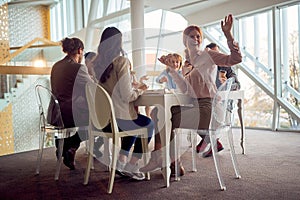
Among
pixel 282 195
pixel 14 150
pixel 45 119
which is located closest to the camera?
pixel 282 195

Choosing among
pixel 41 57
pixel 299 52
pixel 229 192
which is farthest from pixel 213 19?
pixel 229 192

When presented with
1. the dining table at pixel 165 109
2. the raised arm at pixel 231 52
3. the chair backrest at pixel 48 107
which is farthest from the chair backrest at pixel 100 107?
the raised arm at pixel 231 52

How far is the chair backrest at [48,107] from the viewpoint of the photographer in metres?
3.04

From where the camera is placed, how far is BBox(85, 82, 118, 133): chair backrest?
8.02ft

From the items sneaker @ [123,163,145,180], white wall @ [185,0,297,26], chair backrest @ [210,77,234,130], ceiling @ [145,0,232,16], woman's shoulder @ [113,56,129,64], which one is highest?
ceiling @ [145,0,232,16]

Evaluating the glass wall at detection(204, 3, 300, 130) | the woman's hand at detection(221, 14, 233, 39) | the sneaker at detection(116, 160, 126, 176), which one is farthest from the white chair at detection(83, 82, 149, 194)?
the glass wall at detection(204, 3, 300, 130)

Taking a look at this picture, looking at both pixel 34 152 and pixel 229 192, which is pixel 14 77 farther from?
pixel 229 192

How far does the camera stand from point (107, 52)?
2.67 meters

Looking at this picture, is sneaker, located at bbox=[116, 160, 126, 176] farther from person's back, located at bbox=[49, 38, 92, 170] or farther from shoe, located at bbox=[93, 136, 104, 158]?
shoe, located at bbox=[93, 136, 104, 158]

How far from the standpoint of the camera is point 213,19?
6.88 m

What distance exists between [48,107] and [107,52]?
0.94m

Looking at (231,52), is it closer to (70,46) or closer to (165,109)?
(165,109)

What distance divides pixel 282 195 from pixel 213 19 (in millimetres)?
5223

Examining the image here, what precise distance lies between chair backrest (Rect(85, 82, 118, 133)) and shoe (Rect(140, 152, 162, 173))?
575mm
